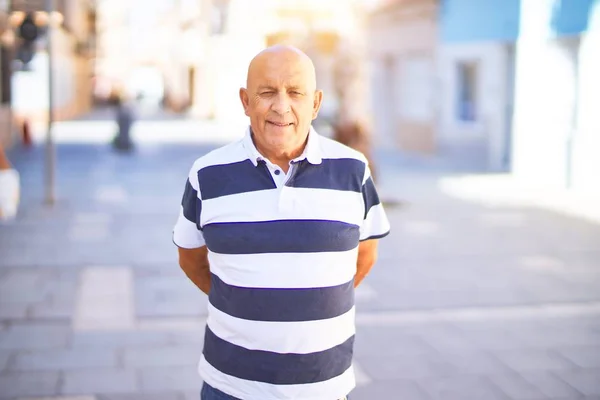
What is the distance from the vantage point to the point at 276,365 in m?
2.59

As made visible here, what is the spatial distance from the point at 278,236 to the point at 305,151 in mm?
282

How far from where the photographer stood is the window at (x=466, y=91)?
21891mm

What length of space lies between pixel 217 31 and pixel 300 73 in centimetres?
3993

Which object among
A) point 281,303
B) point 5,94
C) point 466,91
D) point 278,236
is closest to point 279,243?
point 278,236

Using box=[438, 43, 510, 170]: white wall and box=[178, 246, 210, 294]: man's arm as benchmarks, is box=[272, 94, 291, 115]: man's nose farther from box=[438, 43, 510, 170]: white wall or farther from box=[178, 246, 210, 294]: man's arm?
box=[438, 43, 510, 170]: white wall

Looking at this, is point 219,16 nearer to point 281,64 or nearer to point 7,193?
point 7,193

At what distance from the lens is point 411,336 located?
21.0 feet

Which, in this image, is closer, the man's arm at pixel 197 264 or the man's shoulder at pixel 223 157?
the man's shoulder at pixel 223 157

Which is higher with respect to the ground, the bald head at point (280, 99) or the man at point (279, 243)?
the bald head at point (280, 99)

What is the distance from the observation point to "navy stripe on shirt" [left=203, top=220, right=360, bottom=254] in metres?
2.57

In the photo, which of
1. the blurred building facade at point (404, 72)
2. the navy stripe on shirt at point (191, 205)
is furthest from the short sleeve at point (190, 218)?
the blurred building facade at point (404, 72)

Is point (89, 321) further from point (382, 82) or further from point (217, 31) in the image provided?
point (217, 31)

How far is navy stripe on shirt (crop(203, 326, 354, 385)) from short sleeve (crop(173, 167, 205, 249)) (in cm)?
38

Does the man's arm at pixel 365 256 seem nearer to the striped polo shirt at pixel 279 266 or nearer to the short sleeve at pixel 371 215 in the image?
the short sleeve at pixel 371 215
